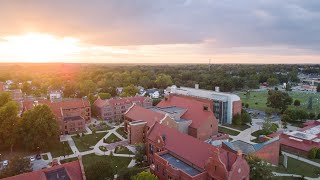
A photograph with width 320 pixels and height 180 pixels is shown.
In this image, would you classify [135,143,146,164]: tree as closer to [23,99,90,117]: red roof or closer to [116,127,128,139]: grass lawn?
[116,127,128,139]: grass lawn

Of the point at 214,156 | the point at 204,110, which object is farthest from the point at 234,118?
the point at 214,156

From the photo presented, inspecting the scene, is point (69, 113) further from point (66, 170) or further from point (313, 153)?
point (313, 153)

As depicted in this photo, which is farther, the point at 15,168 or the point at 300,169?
the point at 300,169

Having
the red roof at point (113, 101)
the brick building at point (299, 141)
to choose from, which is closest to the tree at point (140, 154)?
the brick building at point (299, 141)

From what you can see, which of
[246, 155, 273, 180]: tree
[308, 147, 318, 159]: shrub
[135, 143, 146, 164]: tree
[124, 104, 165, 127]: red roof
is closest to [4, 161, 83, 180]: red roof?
[135, 143, 146, 164]: tree

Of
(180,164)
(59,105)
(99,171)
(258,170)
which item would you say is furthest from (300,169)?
(59,105)
